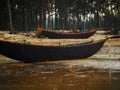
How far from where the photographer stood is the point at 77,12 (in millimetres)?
73562

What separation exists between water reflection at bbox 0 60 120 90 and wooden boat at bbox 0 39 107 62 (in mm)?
1124

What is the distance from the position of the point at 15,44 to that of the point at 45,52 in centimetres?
163

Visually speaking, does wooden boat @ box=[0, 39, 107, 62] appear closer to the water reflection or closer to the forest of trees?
the water reflection

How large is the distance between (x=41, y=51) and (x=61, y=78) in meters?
5.30

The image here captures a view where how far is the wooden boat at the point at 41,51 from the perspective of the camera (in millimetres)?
17281

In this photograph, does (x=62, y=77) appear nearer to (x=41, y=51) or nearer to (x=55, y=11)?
(x=41, y=51)

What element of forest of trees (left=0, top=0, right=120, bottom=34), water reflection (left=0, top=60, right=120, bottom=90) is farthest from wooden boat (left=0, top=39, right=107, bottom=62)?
forest of trees (left=0, top=0, right=120, bottom=34)

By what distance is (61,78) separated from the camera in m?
12.8

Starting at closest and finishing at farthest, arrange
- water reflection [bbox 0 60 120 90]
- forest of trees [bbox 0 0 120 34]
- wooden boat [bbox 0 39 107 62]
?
1. water reflection [bbox 0 60 120 90]
2. wooden boat [bbox 0 39 107 62]
3. forest of trees [bbox 0 0 120 34]

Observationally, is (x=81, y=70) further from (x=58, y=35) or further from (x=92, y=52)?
(x=58, y=35)

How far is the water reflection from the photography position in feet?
35.9

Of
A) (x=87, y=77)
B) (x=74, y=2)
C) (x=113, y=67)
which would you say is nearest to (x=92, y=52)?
(x=113, y=67)

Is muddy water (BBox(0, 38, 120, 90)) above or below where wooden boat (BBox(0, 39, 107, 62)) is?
below

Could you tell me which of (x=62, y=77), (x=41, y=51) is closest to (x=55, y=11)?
(x=41, y=51)
